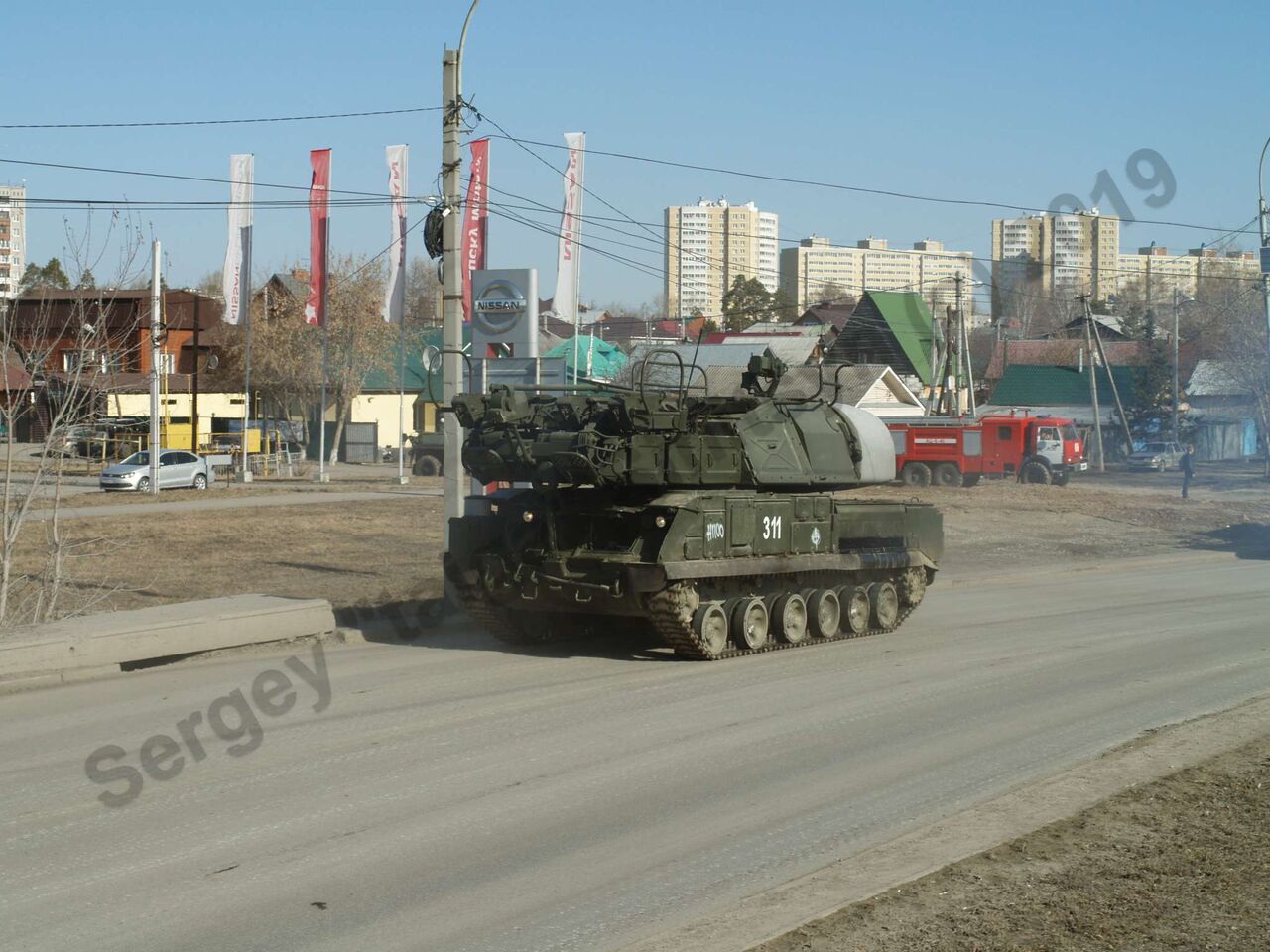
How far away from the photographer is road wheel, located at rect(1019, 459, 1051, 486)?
49.8 metres

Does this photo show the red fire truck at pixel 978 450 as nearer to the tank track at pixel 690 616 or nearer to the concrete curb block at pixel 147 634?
the tank track at pixel 690 616

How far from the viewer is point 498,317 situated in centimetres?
2044

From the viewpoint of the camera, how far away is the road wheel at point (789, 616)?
48.3 ft

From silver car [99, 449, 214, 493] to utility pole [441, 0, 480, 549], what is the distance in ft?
81.4

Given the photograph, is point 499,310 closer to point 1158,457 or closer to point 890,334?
point 890,334

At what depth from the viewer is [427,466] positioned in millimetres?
48938

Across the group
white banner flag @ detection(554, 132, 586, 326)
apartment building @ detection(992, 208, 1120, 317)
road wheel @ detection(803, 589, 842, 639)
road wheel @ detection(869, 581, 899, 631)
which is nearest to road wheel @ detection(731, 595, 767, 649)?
road wheel @ detection(803, 589, 842, 639)

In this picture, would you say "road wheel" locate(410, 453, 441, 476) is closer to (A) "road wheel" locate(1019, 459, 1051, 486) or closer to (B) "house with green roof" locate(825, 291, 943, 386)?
(A) "road wheel" locate(1019, 459, 1051, 486)

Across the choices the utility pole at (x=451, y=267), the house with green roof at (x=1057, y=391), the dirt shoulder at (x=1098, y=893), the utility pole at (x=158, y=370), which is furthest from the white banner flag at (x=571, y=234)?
the house with green roof at (x=1057, y=391)

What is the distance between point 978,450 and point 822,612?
35026 millimetres

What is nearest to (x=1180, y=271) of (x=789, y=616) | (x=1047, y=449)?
(x=1047, y=449)

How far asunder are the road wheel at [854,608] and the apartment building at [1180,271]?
94.3 ft

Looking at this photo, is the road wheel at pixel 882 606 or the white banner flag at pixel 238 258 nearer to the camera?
the road wheel at pixel 882 606

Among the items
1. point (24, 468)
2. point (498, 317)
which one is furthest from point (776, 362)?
point (24, 468)
